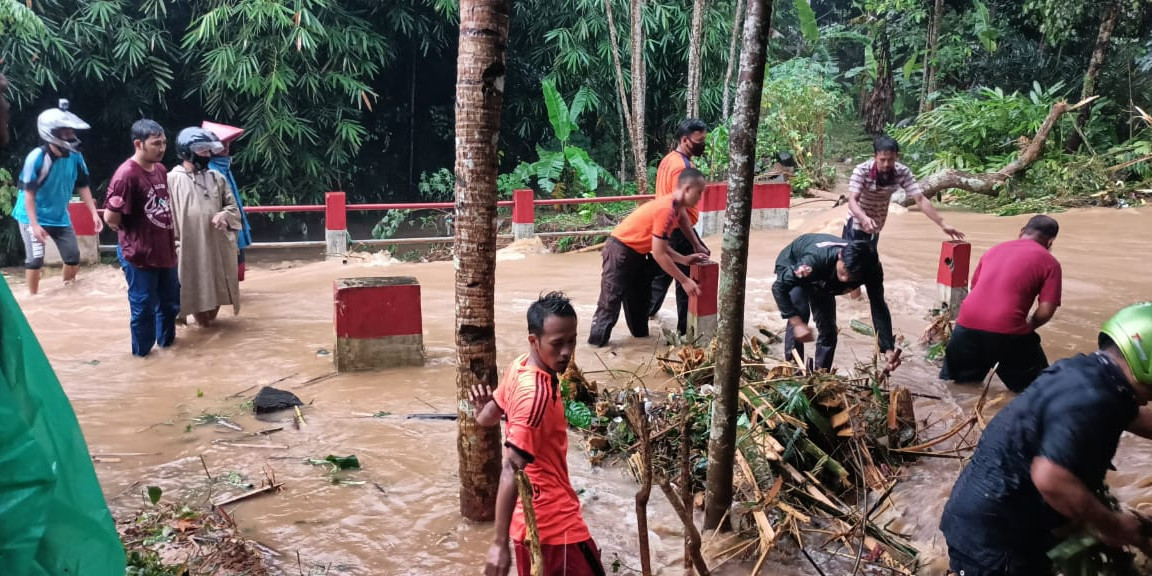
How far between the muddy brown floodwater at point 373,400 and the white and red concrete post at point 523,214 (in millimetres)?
1562

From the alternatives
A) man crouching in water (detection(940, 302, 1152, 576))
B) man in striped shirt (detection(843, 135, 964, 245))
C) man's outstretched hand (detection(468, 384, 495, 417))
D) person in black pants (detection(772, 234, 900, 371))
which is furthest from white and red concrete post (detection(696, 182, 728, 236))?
man crouching in water (detection(940, 302, 1152, 576))

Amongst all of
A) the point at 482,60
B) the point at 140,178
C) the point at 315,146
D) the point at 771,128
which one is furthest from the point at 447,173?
the point at 482,60

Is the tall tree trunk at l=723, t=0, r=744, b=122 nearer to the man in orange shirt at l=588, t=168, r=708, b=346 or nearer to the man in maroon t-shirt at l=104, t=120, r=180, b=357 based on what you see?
the man in orange shirt at l=588, t=168, r=708, b=346

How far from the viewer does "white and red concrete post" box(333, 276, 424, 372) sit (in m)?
6.32

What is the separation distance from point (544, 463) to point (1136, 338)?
6.21 ft

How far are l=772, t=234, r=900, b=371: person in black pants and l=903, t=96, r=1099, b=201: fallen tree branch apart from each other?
8.27 m

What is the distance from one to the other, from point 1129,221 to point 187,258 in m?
11.8

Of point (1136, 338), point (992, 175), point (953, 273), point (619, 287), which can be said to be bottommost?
point (619, 287)

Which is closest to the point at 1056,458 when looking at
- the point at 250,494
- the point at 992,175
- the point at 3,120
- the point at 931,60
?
the point at 3,120

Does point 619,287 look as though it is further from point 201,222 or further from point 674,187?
point 201,222

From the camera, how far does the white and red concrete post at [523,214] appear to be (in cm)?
1217

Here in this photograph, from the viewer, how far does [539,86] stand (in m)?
17.7

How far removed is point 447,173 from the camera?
57.6 feet

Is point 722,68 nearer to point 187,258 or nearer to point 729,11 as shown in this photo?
point 729,11
